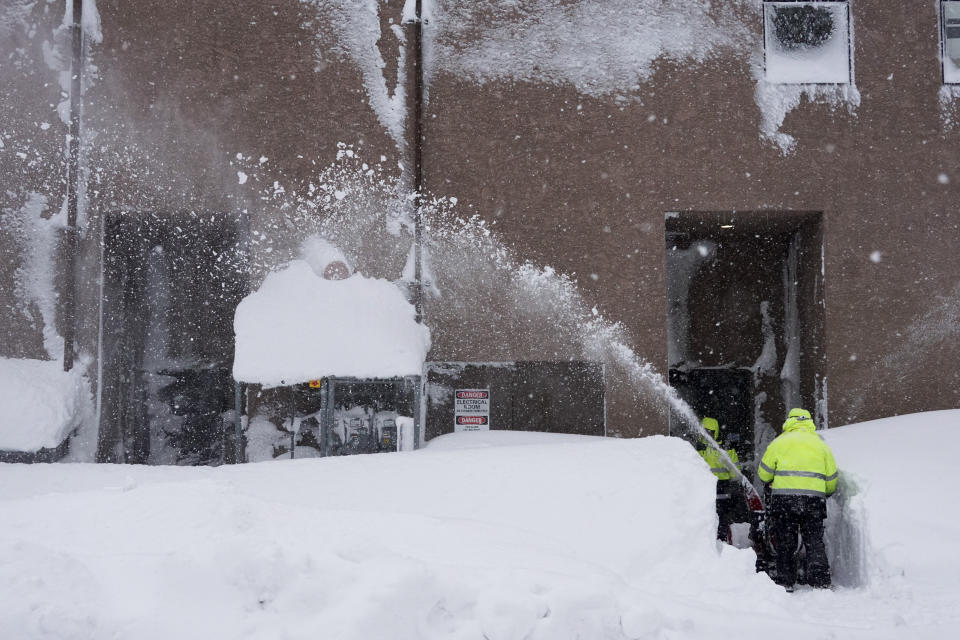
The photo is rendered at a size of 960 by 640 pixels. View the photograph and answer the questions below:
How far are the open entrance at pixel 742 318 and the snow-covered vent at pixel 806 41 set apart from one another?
184cm

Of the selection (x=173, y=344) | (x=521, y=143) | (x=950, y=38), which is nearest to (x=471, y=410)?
(x=521, y=143)

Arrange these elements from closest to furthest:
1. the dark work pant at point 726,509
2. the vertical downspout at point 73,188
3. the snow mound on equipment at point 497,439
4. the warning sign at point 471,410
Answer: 1. the snow mound on equipment at point 497,439
2. the dark work pant at point 726,509
3. the vertical downspout at point 73,188
4. the warning sign at point 471,410

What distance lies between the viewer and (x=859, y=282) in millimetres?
8883

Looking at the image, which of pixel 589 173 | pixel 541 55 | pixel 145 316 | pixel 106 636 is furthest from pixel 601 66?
pixel 106 636

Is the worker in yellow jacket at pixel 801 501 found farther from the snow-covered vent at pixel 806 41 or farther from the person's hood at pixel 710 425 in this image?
the snow-covered vent at pixel 806 41

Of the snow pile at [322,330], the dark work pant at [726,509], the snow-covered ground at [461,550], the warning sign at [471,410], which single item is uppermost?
the snow pile at [322,330]

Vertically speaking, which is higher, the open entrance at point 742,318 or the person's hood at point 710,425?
the open entrance at point 742,318

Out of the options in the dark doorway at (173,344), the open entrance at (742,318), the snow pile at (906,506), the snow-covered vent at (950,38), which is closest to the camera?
the snow pile at (906,506)

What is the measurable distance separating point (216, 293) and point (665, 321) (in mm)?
6143

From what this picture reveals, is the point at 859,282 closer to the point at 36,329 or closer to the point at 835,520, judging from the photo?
the point at 835,520

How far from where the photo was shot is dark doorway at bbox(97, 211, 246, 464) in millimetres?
9914

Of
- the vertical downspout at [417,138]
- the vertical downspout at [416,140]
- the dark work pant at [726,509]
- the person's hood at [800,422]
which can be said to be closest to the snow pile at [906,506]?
the person's hood at [800,422]

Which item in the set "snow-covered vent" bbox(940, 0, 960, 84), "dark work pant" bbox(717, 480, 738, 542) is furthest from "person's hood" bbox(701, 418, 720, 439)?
"snow-covered vent" bbox(940, 0, 960, 84)

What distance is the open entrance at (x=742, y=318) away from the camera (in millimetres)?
9695
